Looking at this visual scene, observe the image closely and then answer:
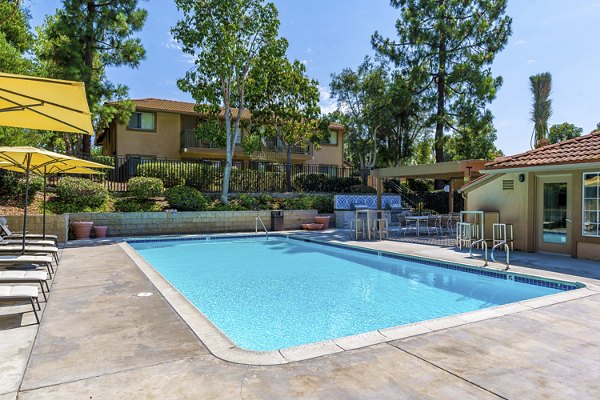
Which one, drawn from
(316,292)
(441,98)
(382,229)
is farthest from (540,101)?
(316,292)

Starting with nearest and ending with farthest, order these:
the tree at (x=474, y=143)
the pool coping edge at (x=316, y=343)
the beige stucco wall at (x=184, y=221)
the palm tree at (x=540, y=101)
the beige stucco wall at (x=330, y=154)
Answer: the pool coping edge at (x=316, y=343) < the beige stucco wall at (x=184, y=221) < the tree at (x=474, y=143) < the palm tree at (x=540, y=101) < the beige stucco wall at (x=330, y=154)

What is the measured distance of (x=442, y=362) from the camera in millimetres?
3338

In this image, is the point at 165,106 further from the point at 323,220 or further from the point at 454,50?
the point at 454,50

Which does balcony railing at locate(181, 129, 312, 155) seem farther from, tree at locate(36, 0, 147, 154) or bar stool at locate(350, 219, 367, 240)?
bar stool at locate(350, 219, 367, 240)

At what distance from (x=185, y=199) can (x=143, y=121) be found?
11793 mm

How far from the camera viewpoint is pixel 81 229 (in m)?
12.7

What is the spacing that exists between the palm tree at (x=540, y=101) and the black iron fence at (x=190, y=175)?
60.9ft

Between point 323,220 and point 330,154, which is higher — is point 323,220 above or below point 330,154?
below

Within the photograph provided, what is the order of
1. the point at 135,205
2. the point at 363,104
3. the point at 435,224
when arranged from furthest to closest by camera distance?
1. the point at 363,104
2. the point at 435,224
3. the point at 135,205

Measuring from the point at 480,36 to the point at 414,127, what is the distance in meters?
7.57

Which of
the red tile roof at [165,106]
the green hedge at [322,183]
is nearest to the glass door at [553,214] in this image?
the green hedge at [322,183]

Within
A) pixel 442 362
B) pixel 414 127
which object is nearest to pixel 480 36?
pixel 414 127

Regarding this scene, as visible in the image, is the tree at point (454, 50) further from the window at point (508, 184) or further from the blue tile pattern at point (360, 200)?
the window at point (508, 184)

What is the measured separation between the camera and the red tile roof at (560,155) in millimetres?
8852
